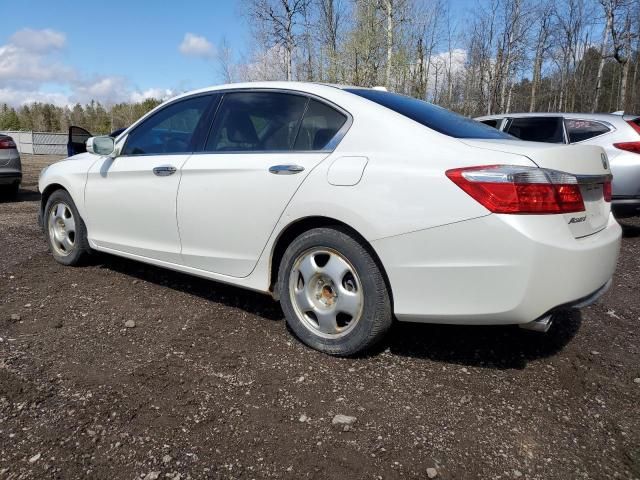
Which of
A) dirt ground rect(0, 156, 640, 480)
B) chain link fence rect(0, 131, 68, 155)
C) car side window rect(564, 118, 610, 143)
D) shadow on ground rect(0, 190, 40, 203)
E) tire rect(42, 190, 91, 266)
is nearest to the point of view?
dirt ground rect(0, 156, 640, 480)

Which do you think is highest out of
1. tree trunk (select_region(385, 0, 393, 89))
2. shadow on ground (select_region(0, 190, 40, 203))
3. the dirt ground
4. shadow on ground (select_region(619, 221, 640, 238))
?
tree trunk (select_region(385, 0, 393, 89))

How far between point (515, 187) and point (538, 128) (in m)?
5.33

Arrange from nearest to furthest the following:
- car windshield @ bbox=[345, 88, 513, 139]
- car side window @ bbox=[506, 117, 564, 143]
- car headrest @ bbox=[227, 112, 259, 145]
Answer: car windshield @ bbox=[345, 88, 513, 139]
car headrest @ bbox=[227, 112, 259, 145]
car side window @ bbox=[506, 117, 564, 143]

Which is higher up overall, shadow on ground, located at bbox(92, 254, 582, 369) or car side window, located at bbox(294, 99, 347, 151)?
car side window, located at bbox(294, 99, 347, 151)

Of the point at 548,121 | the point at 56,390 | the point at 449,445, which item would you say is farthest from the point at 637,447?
the point at 548,121

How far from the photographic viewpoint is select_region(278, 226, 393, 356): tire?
2.69m

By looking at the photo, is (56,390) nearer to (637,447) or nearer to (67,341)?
(67,341)

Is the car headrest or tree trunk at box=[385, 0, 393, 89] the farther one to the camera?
tree trunk at box=[385, 0, 393, 89]

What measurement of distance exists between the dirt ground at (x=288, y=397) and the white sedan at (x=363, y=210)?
352mm

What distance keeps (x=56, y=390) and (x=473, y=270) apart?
2.15 m

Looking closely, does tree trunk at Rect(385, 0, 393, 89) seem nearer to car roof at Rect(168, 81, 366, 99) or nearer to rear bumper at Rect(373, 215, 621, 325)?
car roof at Rect(168, 81, 366, 99)

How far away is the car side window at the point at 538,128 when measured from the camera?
22.1 ft

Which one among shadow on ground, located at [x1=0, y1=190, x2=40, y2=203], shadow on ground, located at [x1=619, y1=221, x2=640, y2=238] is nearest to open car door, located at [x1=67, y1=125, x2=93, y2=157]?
shadow on ground, located at [x1=0, y1=190, x2=40, y2=203]

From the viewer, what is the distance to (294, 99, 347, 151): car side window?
2.93 meters
